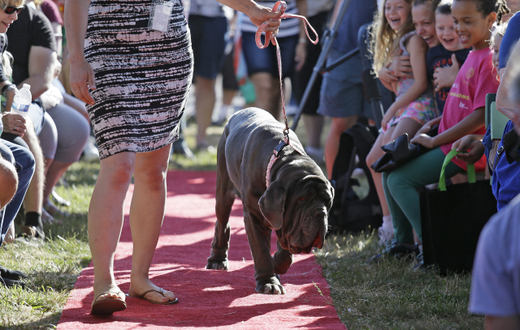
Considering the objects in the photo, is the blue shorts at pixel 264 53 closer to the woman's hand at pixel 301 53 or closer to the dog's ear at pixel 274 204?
the woman's hand at pixel 301 53

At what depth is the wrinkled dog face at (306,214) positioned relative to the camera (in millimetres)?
2727

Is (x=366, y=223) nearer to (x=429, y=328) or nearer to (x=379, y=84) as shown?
(x=379, y=84)

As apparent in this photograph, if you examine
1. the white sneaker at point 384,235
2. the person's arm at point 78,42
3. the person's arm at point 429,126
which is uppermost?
the person's arm at point 78,42

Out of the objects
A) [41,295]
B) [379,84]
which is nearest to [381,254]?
[379,84]

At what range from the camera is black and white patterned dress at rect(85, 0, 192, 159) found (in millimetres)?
2521

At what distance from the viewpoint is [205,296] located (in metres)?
2.94

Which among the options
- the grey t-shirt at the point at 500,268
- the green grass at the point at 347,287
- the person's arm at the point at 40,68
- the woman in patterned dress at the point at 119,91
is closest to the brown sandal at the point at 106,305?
the woman in patterned dress at the point at 119,91

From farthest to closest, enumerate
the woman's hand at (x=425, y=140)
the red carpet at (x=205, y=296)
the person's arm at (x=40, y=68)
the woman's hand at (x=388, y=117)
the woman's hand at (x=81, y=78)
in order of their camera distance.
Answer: the person's arm at (x=40, y=68), the woman's hand at (x=388, y=117), the woman's hand at (x=425, y=140), the red carpet at (x=205, y=296), the woman's hand at (x=81, y=78)

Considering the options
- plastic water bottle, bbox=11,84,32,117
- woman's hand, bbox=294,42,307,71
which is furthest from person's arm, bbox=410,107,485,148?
woman's hand, bbox=294,42,307,71

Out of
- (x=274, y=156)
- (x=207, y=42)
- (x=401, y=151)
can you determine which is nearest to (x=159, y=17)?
(x=274, y=156)

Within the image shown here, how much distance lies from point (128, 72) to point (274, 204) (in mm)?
899

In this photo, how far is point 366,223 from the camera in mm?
4406

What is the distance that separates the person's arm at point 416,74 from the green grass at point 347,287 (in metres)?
0.98

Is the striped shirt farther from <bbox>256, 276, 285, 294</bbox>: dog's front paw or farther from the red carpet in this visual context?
<bbox>256, 276, 285, 294</bbox>: dog's front paw
